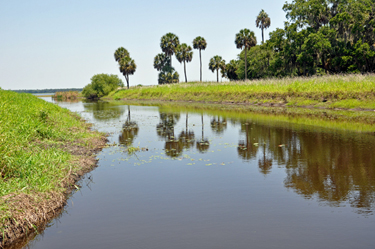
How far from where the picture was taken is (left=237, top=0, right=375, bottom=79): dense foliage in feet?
143

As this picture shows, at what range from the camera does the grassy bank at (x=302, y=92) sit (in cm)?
2797

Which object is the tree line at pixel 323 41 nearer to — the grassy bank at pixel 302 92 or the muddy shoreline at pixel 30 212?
the grassy bank at pixel 302 92

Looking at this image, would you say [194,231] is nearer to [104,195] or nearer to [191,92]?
[104,195]

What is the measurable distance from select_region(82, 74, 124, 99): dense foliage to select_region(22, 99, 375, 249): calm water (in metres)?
77.7

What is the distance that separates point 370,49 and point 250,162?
40.6 meters

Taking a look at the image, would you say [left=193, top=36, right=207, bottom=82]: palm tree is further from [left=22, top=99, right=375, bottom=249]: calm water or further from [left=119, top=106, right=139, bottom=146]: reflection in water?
[left=22, top=99, right=375, bottom=249]: calm water

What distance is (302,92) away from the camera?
3369cm

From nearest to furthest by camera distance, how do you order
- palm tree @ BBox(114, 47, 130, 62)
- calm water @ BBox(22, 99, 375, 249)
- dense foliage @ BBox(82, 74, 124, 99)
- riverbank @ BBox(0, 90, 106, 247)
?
1. calm water @ BBox(22, 99, 375, 249)
2. riverbank @ BBox(0, 90, 106, 247)
3. dense foliage @ BBox(82, 74, 124, 99)
4. palm tree @ BBox(114, 47, 130, 62)

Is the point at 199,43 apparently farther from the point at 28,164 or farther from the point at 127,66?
the point at 28,164

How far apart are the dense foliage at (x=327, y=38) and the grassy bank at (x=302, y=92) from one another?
1064cm

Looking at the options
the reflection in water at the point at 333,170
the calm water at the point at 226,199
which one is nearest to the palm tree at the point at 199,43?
the reflection in water at the point at 333,170

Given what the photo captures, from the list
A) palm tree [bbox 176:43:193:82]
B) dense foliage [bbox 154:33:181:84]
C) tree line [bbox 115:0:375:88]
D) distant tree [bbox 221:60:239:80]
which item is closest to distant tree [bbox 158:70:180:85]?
dense foliage [bbox 154:33:181:84]

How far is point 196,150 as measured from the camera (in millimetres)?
13477

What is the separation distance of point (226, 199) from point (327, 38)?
144 ft
